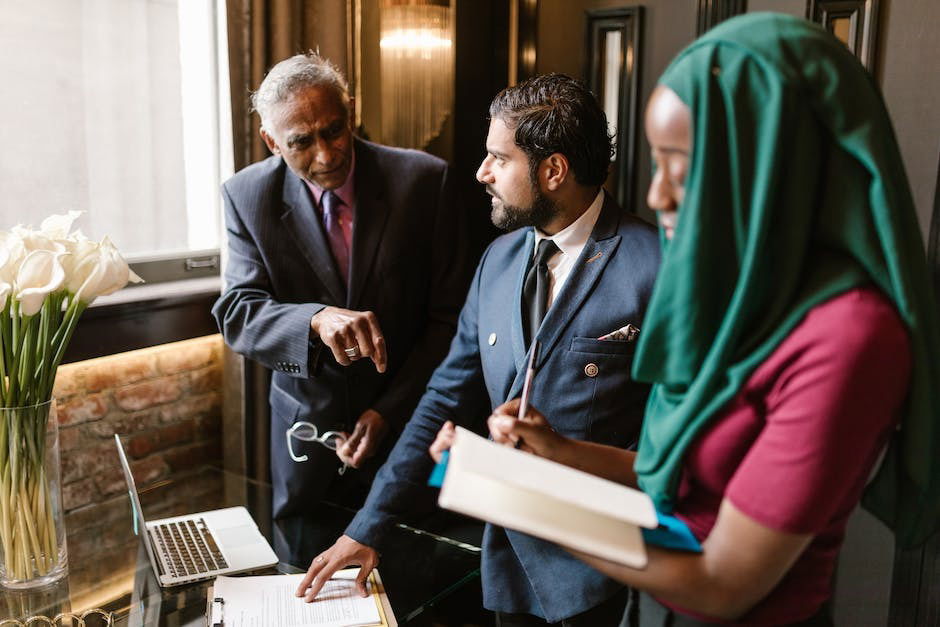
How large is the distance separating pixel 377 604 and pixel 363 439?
63 cm

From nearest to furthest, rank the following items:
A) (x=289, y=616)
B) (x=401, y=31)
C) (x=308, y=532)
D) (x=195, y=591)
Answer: (x=289, y=616)
(x=195, y=591)
(x=308, y=532)
(x=401, y=31)

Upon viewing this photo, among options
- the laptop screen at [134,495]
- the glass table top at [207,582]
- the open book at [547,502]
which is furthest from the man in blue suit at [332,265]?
the open book at [547,502]

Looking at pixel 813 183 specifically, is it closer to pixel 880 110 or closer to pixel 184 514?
pixel 880 110

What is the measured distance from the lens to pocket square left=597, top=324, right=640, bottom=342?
155cm

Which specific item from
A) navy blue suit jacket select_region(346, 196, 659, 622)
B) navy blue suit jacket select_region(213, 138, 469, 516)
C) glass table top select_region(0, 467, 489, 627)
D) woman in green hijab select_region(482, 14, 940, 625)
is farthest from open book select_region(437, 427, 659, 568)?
navy blue suit jacket select_region(213, 138, 469, 516)

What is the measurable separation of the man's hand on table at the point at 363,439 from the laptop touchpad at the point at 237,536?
277 mm

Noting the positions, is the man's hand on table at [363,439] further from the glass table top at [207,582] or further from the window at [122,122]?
the window at [122,122]

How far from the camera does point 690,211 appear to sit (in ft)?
2.78

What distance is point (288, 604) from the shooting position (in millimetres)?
1503

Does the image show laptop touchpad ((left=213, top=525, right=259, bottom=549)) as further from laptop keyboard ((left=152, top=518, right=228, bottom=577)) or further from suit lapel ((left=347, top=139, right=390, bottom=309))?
suit lapel ((left=347, top=139, right=390, bottom=309))

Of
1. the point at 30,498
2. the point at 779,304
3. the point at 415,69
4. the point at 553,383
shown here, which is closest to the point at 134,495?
the point at 30,498

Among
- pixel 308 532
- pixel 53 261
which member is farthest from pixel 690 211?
pixel 308 532

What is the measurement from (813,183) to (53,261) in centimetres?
127

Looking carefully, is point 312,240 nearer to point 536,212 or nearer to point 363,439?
point 363,439
